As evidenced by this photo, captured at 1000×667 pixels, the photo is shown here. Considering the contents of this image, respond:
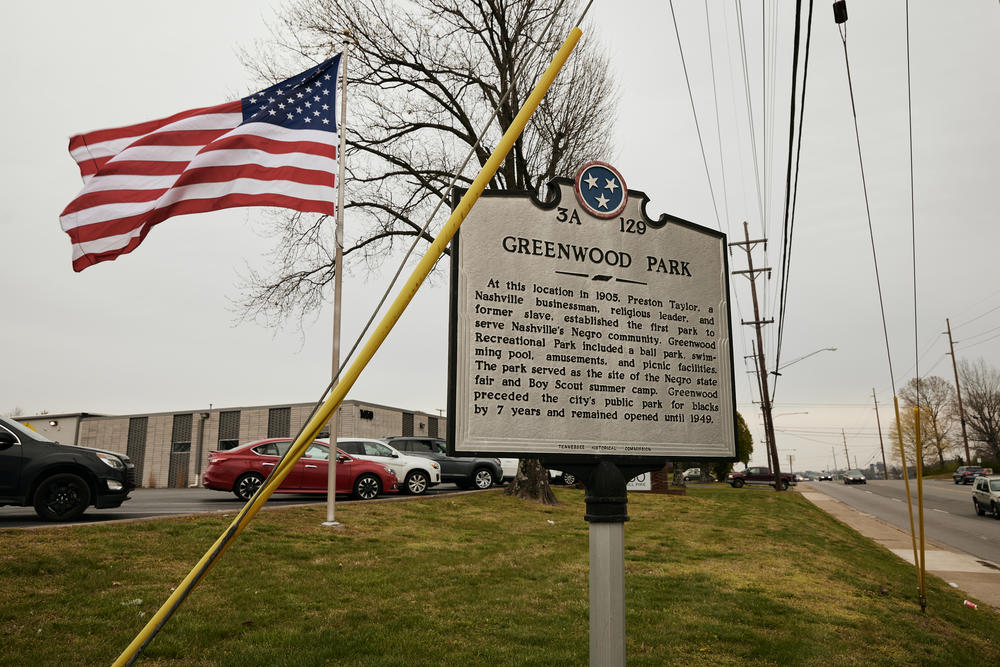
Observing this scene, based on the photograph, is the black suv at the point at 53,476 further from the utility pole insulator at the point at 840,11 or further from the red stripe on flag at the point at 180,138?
the utility pole insulator at the point at 840,11

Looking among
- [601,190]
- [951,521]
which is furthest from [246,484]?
[951,521]

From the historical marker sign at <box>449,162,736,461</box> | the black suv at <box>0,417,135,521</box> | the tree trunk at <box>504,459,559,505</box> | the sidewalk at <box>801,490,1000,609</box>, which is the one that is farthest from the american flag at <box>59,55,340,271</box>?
the sidewalk at <box>801,490,1000,609</box>

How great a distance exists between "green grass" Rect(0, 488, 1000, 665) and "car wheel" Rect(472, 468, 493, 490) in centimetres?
932

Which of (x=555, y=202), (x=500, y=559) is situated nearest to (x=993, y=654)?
(x=500, y=559)

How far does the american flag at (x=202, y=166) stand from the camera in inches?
253

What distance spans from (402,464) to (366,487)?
6.35ft

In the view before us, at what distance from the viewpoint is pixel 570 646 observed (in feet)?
17.5

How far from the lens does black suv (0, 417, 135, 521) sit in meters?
9.70

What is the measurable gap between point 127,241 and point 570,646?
550 centimetres

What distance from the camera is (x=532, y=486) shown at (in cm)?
1725

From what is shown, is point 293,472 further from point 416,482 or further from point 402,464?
point 416,482

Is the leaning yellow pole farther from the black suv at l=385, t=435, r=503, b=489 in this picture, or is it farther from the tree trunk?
the black suv at l=385, t=435, r=503, b=489

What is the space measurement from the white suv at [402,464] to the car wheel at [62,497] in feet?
23.1

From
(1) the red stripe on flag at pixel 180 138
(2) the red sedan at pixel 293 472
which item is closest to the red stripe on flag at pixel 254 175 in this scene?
(1) the red stripe on flag at pixel 180 138
